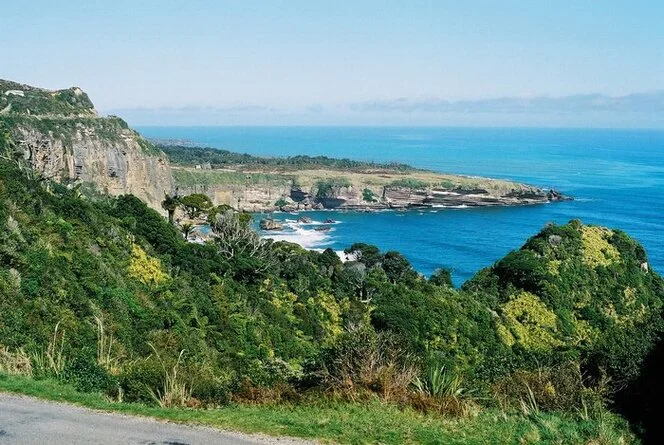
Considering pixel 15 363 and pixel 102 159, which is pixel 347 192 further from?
pixel 15 363

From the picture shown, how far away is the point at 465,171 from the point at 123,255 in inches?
6546

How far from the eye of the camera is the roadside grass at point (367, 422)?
28.0 feet

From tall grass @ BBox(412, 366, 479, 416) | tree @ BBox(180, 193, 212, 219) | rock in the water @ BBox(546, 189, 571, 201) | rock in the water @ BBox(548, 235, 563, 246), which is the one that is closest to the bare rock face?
tree @ BBox(180, 193, 212, 219)

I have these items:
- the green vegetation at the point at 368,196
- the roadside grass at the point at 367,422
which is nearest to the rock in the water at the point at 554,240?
the roadside grass at the point at 367,422

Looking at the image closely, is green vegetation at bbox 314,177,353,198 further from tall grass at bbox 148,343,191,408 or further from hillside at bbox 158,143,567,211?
tall grass at bbox 148,343,191,408

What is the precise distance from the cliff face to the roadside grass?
5769 cm

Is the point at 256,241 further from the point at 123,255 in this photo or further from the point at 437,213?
the point at 437,213

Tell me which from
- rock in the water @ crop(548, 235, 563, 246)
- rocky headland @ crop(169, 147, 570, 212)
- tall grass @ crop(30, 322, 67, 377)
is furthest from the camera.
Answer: rocky headland @ crop(169, 147, 570, 212)

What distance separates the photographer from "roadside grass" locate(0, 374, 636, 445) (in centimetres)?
853

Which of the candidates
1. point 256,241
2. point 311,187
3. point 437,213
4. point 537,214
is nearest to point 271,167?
point 311,187

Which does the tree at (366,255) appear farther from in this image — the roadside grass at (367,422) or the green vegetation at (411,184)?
the green vegetation at (411,184)

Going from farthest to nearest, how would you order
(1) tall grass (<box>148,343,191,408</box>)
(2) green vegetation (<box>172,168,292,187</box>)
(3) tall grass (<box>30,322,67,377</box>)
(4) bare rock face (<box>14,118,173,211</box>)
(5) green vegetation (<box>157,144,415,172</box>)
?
1. (5) green vegetation (<box>157,144,415,172</box>)
2. (2) green vegetation (<box>172,168,292,187</box>)
3. (4) bare rock face (<box>14,118,173,211</box>)
4. (3) tall grass (<box>30,322,67,377</box>)
5. (1) tall grass (<box>148,343,191,408</box>)

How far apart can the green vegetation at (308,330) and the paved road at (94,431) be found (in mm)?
360

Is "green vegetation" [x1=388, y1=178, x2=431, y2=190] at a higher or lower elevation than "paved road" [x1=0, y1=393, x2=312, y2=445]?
lower
